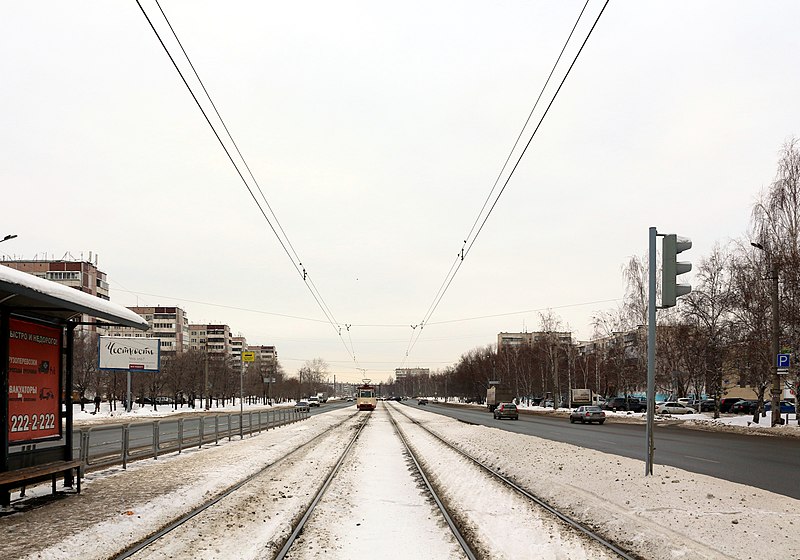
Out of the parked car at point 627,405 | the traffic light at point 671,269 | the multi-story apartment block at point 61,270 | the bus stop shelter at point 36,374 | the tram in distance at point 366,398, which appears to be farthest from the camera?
the multi-story apartment block at point 61,270

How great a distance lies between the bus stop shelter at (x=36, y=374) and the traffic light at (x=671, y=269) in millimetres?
10844

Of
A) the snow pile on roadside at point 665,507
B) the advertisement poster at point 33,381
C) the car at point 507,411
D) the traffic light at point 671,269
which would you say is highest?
the traffic light at point 671,269

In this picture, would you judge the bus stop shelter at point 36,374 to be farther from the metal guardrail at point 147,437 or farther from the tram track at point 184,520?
the tram track at point 184,520

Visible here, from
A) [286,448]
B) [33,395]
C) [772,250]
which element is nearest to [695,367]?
[772,250]

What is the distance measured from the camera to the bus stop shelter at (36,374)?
11.7 metres

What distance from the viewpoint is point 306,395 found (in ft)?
517

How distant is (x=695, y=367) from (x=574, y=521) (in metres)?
50.4

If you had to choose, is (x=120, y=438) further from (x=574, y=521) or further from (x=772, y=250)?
(x=772, y=250)

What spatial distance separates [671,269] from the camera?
15266 millimetres

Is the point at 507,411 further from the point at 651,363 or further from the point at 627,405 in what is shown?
the point at 651,363

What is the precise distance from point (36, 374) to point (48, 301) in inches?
125

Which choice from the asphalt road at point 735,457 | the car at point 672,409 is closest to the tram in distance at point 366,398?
the car at point 672,409

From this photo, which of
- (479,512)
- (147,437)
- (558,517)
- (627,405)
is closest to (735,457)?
(558,517)

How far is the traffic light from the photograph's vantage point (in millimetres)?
15078
